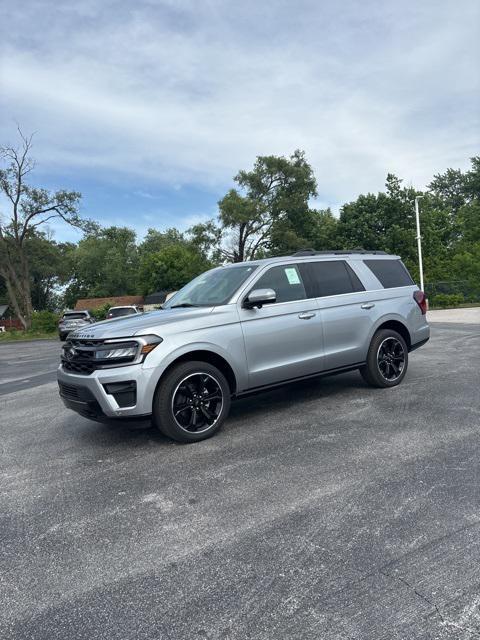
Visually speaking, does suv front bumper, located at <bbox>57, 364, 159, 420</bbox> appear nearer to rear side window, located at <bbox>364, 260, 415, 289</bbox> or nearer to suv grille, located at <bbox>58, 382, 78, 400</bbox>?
suv grille, located at <bbox>58, 382, 78, 400</bbox>

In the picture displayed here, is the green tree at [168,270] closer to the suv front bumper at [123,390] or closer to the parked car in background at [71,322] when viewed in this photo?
the parked car in background at [71,322]

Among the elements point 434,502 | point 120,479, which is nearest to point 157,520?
point 120,479

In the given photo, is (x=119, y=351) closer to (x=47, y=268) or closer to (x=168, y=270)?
(x=168, y=270)

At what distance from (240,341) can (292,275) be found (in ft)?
4.03

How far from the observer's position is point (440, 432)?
4441mm

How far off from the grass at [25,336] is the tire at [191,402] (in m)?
27.9

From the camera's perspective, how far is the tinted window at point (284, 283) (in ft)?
17.5

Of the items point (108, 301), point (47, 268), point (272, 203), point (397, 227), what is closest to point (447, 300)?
point (397, 227)

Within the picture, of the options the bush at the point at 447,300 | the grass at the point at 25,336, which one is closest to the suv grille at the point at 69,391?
the grass at the point at 25,336

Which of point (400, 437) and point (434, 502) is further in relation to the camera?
point (400, 437)

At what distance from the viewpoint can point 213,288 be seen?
555 cm

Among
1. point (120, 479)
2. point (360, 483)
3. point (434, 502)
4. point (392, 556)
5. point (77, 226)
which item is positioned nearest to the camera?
point (392, 556)

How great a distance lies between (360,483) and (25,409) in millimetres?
5450

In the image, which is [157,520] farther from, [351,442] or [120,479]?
[351,442]
